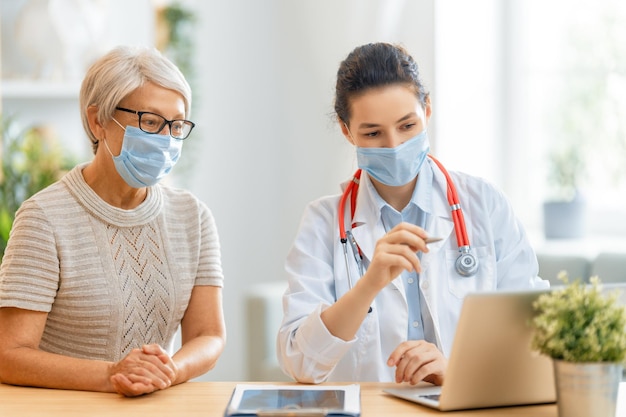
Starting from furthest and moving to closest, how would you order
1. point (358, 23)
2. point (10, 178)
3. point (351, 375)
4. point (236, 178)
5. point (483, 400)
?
point (236, 178), point (358, 23), point (10, 178), point (351, 375), point (483, 400)

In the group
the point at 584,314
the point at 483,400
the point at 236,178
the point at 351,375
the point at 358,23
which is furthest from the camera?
the point at 236,178

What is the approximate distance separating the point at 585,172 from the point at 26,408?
275cm

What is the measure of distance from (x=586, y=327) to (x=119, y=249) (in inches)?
45.4

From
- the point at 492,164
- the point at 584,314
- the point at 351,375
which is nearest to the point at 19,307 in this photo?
the point at 351,375

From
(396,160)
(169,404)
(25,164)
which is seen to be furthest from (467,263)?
(25,164)

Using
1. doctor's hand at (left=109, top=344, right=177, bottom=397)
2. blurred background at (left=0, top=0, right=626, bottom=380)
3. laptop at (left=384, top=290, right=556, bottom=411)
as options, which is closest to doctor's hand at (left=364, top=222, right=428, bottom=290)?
laptop at (left=384, top=290, right=556, bottom=411)

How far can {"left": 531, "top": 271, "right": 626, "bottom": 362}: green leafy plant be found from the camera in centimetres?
140

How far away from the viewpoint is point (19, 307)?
75.7 inches

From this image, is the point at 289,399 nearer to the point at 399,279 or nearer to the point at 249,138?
the point at 399,279

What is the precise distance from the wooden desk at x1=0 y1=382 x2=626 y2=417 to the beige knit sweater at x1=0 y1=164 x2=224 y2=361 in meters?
0.25

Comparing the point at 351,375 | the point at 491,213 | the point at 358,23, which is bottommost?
the point at 351,375

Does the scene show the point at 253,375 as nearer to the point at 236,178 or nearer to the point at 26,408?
the point at 236,178

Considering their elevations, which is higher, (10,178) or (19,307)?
(10,178)

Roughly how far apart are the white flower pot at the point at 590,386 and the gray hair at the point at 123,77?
1128mm
